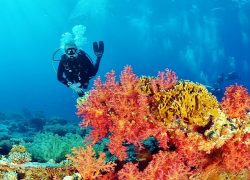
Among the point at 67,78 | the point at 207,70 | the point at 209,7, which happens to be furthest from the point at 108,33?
the point at 67,78

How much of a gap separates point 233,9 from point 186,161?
168 ft

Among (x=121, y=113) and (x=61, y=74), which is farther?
(x=61, y=74)

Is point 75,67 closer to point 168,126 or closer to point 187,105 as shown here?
point 168,126

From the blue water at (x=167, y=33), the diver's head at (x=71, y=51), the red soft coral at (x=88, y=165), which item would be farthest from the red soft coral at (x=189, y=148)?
the blue water at (x=167, y=33)

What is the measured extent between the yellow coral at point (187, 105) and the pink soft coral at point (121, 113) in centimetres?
20

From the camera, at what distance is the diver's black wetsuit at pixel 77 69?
9.87 m

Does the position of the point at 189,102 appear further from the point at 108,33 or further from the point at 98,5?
the point at 108,33

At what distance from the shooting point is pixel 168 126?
4.23m

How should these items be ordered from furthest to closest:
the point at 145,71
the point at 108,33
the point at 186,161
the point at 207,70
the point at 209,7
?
the point at 145,71 < the point at 108,33 < the point at 207,70 < the point at 209,7 < the point at 186,161

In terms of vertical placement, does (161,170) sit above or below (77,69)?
below

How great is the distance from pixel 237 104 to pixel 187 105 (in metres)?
0.78

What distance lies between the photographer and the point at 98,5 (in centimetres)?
6194

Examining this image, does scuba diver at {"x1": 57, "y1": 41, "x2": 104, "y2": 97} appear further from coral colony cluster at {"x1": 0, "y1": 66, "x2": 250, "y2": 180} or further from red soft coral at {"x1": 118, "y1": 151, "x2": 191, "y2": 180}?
red soft coral at {"x1": 118, "y1": 151, "x2": 191, "y2": 180}

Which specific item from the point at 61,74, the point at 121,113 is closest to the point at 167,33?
the point at 61,74
